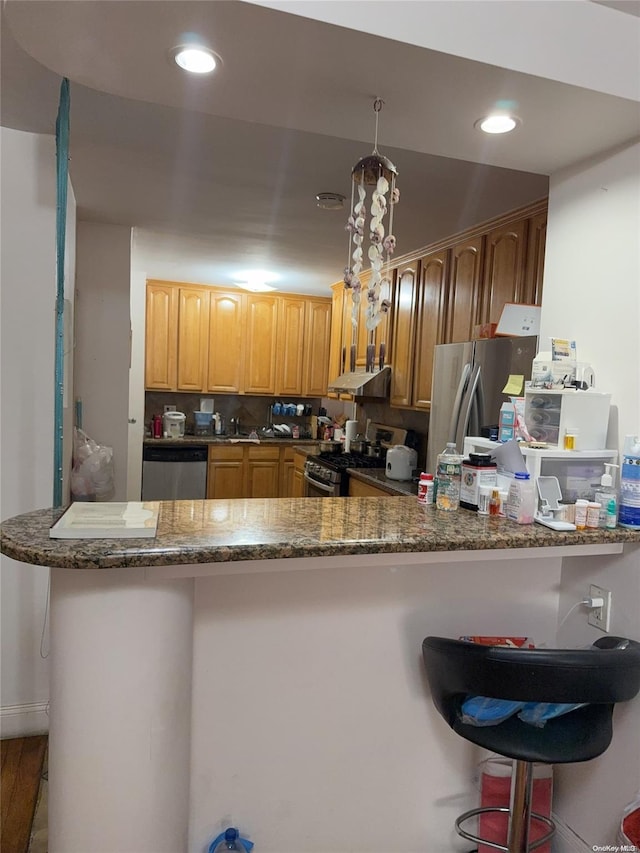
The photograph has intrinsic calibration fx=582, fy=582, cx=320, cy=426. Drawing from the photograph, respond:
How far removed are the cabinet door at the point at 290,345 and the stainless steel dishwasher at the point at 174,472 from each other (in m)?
1.09

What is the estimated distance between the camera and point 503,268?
2873 mm

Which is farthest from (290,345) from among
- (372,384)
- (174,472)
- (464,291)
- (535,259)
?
(535,259)

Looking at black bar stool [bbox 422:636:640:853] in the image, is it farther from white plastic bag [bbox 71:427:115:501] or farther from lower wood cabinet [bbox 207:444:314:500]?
lower wood cabinet [bbox 207:444:314:500]

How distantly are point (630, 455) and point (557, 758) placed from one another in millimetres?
798

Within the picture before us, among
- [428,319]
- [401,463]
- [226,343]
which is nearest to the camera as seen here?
[428,319]

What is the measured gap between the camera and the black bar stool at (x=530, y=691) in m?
1.25

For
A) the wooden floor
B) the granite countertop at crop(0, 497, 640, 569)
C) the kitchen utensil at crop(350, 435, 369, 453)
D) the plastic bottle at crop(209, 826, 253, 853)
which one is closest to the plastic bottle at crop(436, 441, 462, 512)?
the granite countertop at crop(0, 497, 640, 569)

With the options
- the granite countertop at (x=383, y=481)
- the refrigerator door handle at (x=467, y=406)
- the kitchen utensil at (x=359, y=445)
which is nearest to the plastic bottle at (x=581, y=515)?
the refrigerator door handle at (x=467, y=406)

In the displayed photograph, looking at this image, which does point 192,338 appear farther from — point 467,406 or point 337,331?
point 467,406

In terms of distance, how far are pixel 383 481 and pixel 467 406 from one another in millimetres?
1007

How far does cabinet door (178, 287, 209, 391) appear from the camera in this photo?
550 centimetres

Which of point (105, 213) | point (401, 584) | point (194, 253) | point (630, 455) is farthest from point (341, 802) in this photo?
point (194, 253)

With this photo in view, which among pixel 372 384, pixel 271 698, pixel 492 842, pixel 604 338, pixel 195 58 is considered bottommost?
pixel 492 842

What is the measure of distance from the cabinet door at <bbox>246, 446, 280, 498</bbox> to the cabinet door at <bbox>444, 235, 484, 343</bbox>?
2.62 metres
